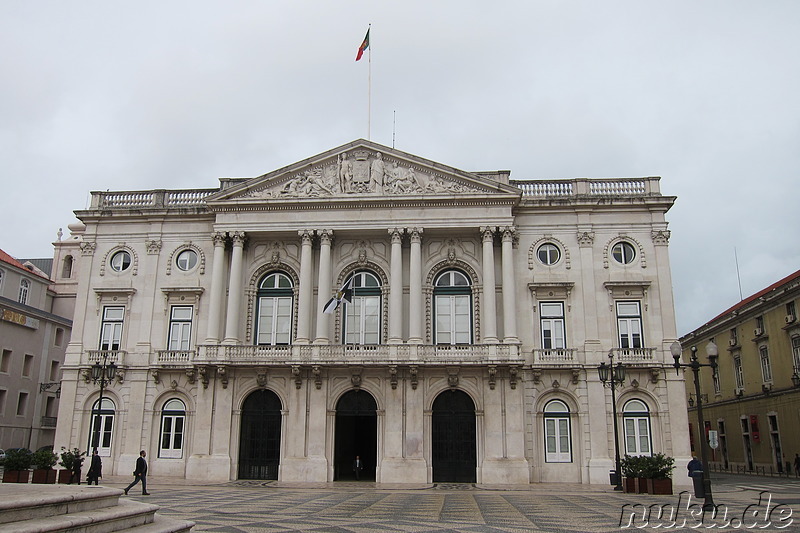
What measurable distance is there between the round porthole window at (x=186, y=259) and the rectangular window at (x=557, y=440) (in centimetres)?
1999

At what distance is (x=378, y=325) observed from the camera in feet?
115

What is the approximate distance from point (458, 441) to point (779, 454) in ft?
75.1

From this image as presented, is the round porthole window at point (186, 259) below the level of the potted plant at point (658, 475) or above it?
above

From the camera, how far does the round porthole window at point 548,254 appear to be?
3525 centimetres

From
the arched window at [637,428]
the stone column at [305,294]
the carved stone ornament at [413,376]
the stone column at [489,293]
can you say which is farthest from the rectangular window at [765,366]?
the stone column at [305,294]

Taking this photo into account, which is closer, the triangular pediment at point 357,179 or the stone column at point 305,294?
the stone column at point 305,294

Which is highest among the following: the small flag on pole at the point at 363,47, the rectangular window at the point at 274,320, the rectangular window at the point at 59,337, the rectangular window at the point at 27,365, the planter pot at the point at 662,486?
the small flag on pole at the point at 363,47

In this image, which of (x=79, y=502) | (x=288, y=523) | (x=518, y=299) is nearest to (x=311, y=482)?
(x=518, y=299)

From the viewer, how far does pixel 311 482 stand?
104 ft

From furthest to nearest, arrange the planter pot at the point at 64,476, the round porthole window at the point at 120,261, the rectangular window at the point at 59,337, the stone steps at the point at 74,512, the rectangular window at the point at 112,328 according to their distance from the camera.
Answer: the rectangular window at the point at 59,337 → the round porthole window at the point at 120,261 → the rectangular window at the point at 112,328 → the planter pot at the point at 64,476 → the stone steps at the point at 74,512

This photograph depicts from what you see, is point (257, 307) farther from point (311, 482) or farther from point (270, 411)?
point (311, 482)

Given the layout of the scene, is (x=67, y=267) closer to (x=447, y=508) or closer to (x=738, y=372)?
(x=447, y=508)

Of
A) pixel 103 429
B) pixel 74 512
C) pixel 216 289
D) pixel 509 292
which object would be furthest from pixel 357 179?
pixel 74 512

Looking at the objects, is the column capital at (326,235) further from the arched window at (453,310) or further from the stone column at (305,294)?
Result: the arched window at (453,310)
